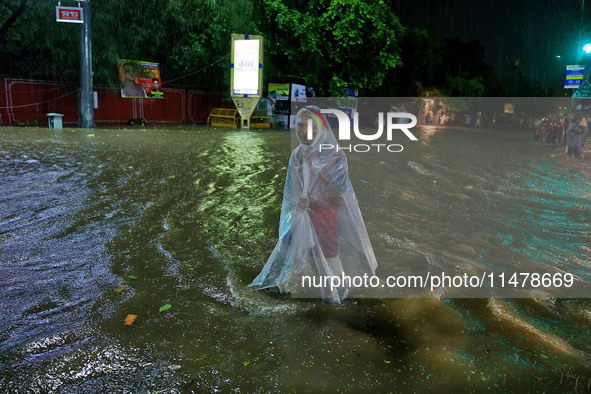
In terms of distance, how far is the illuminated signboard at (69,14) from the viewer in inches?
781

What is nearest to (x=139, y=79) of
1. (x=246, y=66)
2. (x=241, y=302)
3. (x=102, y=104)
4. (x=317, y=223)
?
(x=102, y=104)

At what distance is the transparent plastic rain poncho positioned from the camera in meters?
3.71

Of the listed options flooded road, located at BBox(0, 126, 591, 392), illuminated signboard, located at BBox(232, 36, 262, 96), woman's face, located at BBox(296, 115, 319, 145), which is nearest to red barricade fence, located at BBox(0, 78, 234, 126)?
illuminated signboard, located at BBox(232, 36, 262, 96)

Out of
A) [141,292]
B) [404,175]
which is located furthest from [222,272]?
[404,175]

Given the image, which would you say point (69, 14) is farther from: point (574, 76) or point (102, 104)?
point (574, 76)

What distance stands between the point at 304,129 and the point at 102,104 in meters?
26.0

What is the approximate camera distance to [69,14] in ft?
65.6

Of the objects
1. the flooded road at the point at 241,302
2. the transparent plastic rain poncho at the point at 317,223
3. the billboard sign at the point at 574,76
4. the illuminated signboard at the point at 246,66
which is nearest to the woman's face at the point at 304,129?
the transparent plastic rain poncho at the point at 317,223

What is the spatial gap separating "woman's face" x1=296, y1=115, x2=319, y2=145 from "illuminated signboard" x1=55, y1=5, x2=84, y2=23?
20.1 meters

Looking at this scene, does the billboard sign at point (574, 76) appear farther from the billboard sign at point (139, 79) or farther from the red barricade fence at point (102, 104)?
the billboard sign at point (139, 79)

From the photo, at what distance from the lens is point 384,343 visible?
3346 mm

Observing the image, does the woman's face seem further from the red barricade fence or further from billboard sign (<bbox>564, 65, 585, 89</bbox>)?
the red barricade fence

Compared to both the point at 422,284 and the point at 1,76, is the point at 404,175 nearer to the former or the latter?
the point at 422,284

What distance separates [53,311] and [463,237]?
4.68m
